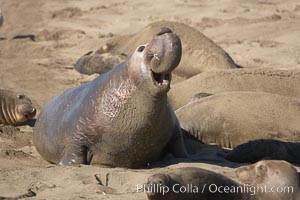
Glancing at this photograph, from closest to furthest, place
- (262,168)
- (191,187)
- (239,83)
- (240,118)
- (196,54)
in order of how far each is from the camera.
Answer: (191,187)
(262,168)
(240,118)
(239,83)
(196,54)

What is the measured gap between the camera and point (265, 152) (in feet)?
22.4

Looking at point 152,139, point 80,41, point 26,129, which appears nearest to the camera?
A: point 152,139

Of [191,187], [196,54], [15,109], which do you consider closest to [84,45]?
[196,54]

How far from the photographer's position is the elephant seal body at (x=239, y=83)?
8.71m

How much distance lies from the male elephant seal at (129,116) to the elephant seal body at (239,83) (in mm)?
2125

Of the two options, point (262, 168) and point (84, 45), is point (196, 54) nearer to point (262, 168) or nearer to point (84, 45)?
point (84, 45)

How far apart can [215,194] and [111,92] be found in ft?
5.67

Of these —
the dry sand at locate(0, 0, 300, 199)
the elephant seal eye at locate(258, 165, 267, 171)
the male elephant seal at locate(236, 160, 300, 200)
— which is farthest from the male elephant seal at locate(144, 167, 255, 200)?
the dry sand at locate(0, 0, 300, 199)

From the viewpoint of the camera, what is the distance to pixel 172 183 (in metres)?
4.76

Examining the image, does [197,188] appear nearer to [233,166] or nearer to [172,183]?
[172,183]

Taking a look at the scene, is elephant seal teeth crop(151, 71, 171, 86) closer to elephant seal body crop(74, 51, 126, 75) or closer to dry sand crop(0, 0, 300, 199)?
dry sand crop(0, 0, 300, 199)

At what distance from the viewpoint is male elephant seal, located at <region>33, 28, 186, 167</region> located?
6090mm

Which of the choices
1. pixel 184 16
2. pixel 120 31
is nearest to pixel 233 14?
pixel 184 16

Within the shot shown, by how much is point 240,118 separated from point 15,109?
2441 mm
